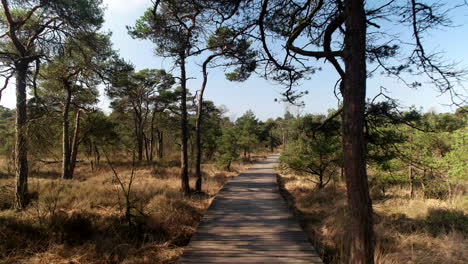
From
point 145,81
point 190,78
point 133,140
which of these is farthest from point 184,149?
point 133,140

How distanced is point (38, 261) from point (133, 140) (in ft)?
84.4

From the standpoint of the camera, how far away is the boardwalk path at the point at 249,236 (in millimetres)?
3719

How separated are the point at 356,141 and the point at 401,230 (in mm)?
4602

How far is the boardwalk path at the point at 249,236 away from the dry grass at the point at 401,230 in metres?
0.64

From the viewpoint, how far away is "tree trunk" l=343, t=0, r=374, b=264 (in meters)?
2.53

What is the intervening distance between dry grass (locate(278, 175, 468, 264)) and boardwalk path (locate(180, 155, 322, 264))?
64cm

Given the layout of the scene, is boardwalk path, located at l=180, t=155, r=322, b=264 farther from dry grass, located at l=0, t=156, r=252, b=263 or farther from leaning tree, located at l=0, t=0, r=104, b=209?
leaning tree, located at l=0, t=0, r=104, b=209

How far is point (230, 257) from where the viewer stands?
3.73 meters

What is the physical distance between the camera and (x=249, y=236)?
459 centimetres

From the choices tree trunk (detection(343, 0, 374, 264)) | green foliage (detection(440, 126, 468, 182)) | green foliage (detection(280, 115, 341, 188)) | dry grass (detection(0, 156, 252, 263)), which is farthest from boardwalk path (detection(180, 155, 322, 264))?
green foliage (detection(440, 126, 468, 182))

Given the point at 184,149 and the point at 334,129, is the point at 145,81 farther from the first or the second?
the point at 334,129

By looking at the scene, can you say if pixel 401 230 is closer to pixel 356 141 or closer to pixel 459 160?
pixel 459 160

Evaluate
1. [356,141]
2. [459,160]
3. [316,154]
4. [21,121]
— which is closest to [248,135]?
[316,154]

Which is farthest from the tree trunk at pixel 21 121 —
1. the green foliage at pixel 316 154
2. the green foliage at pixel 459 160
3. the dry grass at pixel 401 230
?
the green foliage at pixel 459 160
